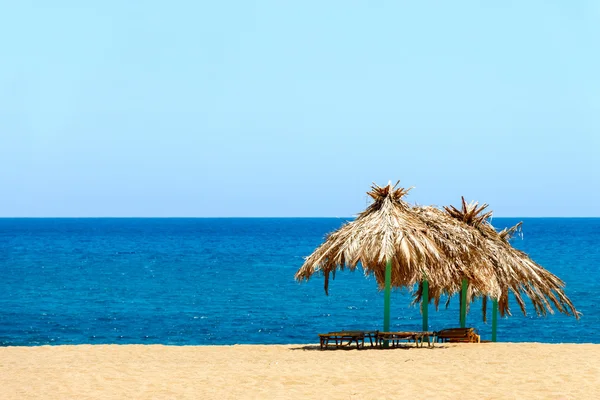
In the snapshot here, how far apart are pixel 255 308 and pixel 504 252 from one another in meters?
21.2

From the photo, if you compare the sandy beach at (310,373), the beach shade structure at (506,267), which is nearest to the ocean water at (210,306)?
the beach shade structure at (506,267)

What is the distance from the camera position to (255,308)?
3969cm

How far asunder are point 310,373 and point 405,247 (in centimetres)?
433

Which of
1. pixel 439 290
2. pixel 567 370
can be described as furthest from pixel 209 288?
pixel 567 370

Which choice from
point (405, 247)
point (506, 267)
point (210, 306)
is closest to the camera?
point (405, 247)

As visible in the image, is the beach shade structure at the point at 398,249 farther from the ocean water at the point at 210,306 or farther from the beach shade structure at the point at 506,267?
the ocean water at the point at 210,306

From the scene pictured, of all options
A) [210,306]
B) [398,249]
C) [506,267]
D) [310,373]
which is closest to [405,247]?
[398,249]

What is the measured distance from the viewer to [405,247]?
17562 mm

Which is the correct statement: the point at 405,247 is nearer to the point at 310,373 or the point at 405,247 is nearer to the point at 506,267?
the point at 506,267

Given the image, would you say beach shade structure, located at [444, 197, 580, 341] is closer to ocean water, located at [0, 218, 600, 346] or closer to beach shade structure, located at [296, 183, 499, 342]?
beach shade structure, located at [296, 183, 499, 342]

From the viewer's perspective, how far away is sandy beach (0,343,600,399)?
12633 mm

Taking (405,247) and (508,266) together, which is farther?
(508,266)

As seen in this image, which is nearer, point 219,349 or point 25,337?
point 219,349

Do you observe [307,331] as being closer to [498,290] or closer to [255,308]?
→ [255,308]
